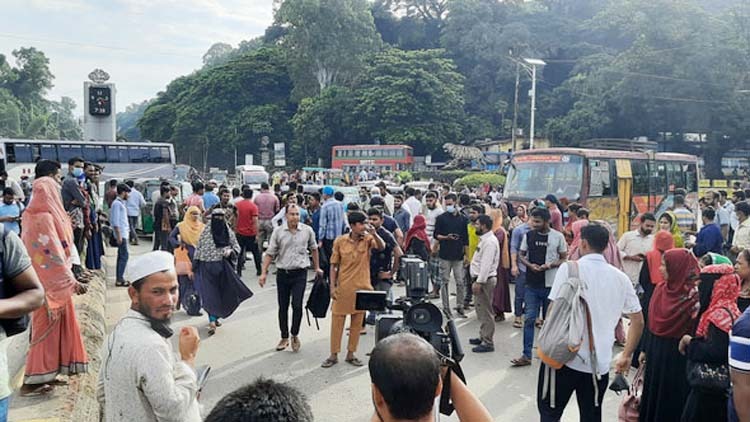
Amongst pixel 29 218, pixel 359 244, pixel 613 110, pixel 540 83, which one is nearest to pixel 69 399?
pixel 29 218

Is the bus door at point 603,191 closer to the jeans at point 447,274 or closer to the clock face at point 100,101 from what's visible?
the jeans at point 447,274

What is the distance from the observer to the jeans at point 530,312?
6.40 metres

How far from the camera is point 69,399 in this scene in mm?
4598

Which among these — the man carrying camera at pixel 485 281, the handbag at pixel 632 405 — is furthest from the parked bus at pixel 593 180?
the handbag at pixel 632 405

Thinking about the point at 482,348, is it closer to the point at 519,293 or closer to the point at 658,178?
the point at 519,293

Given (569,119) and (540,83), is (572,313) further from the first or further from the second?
(540,83)

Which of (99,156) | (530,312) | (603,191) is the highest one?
(99,156)

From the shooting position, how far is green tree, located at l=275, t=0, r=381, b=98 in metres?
53.3

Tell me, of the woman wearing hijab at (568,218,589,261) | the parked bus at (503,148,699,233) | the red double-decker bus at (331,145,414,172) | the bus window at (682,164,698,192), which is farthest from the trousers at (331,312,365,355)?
the red double-decker bus at (331,145,414,172)

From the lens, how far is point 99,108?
1212 inches

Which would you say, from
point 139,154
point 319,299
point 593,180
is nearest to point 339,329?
point 319,299

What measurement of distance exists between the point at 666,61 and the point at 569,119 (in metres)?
8.36

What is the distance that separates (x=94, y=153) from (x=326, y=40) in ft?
94.6

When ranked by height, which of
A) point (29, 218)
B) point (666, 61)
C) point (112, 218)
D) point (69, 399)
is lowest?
point (69, 399)
